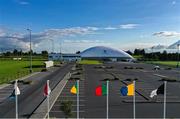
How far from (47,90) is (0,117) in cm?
418

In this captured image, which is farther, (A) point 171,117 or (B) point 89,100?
(B) point 89,100

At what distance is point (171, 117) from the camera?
68.4 feet

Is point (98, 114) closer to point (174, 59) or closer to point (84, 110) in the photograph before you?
point (84, 110)

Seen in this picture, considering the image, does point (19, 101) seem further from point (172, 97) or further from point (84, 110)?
point (172, 97)

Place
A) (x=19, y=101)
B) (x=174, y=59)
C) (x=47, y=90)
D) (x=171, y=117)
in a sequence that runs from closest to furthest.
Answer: (x=47, y=90)
(x=171, y=117)
(x=19, y=101)
(x=174, y=59)

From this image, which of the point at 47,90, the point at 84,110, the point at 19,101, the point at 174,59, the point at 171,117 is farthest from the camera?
the point at 174,59

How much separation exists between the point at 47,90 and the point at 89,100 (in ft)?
29.2

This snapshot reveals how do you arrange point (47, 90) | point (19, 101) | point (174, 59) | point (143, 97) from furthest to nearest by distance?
1. point (174, 59)
2. point (143, 97)
3. point (19, 101)
4. point (47, 90)

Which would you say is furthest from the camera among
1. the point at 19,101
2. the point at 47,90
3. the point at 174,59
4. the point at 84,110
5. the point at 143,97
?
the point at 174,59

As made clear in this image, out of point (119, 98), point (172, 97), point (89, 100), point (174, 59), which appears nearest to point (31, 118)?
point (89, 100)

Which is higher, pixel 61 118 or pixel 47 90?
pixel 47 90

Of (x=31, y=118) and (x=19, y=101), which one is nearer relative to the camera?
(x=31, y=118)

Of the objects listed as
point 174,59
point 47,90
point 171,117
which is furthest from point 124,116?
point 174,59

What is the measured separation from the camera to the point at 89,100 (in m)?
27.7
